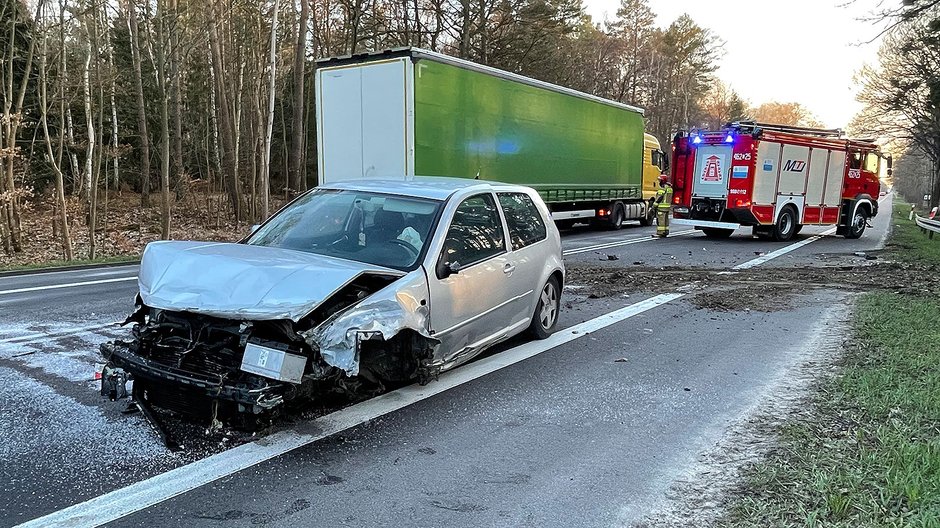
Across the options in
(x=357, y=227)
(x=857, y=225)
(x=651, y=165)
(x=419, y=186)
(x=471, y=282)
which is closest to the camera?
(x=471, y=282)

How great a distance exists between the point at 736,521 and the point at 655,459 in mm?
793

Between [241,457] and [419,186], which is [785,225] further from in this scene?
[241,457]

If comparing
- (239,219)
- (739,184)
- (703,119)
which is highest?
(703,119)

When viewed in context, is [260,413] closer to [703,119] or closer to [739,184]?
[739,184]

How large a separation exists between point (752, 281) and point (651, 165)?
1539 centimetres

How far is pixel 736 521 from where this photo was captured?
308 cm

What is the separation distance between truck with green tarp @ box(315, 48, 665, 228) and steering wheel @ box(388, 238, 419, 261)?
6.31 m

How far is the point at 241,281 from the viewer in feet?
12.7

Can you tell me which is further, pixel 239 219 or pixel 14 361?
pixel 239 219

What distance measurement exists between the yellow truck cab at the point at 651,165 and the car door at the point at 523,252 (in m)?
19.7

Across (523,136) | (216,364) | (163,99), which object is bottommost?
(216,364)

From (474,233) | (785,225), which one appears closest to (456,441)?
(474,233)

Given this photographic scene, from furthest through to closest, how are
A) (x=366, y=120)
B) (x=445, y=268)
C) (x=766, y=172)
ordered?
(x=766, y=172), (x=366, y=120), (x=445, y=268)

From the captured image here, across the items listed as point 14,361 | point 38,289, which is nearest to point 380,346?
point 14,361
